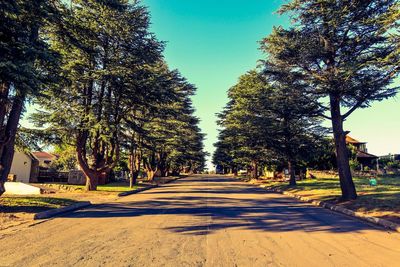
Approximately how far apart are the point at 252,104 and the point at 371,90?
13966mm

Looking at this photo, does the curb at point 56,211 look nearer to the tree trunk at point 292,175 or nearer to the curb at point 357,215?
the curb at point 357,215

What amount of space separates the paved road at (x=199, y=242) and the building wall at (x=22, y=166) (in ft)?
95.1

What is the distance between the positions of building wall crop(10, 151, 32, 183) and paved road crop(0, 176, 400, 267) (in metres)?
29.0

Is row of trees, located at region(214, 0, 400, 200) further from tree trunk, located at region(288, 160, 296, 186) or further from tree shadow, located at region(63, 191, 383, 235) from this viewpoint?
tree trunk, located at region(288, 160, 296, 186)

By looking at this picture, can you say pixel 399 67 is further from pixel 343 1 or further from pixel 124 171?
pixel 124 171

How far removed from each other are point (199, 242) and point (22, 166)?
34697 millimetres

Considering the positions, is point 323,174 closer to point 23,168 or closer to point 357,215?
point 357,215

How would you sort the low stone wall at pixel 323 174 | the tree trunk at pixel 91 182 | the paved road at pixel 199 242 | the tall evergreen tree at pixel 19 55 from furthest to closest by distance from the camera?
the low stone wall at pixel 323 174
the tree trunk at pixel 91 182
the tall evergreen tree at pixel 19 55
the paved road at pixel 199 242

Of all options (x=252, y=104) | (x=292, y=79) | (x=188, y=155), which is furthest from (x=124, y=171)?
(x=292, y=79)

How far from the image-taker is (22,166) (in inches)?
1382

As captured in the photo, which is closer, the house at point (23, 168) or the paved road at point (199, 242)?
the paved road at point (199, 242)

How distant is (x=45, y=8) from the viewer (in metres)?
11.1

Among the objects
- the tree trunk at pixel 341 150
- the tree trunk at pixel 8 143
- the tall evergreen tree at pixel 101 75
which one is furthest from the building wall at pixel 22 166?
the tree trunk at pixel 341 150

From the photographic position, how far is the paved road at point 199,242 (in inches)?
222
